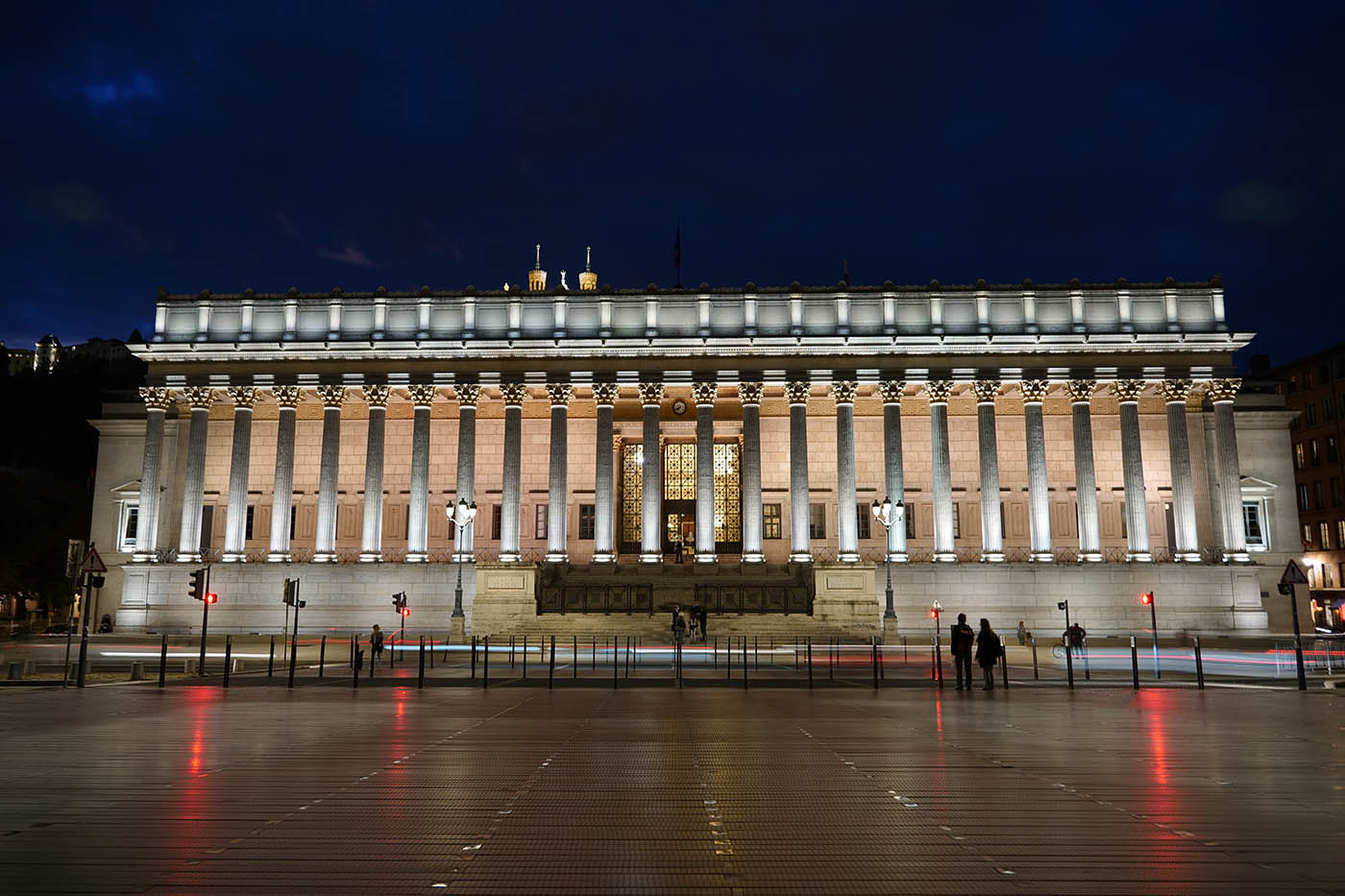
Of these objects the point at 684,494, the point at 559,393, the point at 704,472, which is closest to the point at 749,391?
the point at 704,472

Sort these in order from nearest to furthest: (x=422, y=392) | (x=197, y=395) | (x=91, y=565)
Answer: (x=91, y=565), (x=422, y=392), (x=197, y=395)

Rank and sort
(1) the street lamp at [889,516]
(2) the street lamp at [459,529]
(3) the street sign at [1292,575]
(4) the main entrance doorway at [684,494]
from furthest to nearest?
(4) the main entrance doorway at [684,494]
(1) the street lamp at [889,516]
(2) the street lamp at [459,529]
(3) the street sign at [1292,575]

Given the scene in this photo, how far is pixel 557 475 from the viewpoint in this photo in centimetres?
5716

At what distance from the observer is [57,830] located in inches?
328

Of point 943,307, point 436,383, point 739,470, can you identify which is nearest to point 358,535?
point 436,383

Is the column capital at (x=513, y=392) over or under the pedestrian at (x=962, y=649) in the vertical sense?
over

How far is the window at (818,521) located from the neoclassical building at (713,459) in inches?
9.6

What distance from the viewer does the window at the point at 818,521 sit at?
63.6m

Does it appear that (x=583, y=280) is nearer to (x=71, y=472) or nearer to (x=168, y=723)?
(x=71, y=472)

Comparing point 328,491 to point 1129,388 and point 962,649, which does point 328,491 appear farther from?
point 1129,388

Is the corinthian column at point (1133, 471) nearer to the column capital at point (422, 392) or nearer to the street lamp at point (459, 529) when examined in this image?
the street lamp at point (459, 529)

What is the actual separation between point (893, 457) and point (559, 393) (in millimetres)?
19024

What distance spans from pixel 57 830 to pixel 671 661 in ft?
93.5

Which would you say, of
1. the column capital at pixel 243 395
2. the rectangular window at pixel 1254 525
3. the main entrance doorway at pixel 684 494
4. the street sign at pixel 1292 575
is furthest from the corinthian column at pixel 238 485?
the rectangular window at pixel 1254 525
